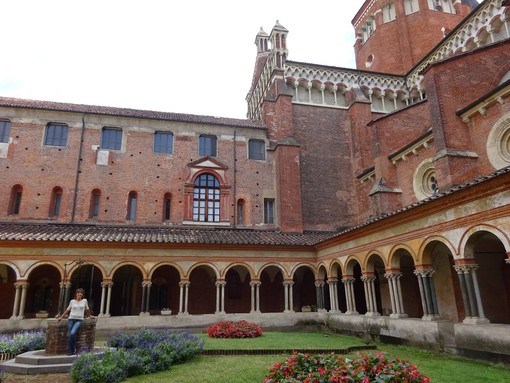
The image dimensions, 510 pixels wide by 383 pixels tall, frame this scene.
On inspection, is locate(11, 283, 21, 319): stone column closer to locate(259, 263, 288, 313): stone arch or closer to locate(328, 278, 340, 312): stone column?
locate(259, 263, 288, 313): stone arch

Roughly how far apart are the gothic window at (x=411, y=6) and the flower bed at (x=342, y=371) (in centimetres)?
3490

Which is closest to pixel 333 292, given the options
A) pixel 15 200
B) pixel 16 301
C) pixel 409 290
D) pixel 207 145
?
pixel 409 290

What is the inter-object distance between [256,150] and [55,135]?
44.0 ft

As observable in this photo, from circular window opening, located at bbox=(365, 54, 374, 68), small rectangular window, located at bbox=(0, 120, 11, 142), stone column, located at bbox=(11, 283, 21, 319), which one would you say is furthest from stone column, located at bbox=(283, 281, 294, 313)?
circular window opening, located at bbox=(365, 54, 374, 68)

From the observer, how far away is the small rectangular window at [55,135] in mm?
23875

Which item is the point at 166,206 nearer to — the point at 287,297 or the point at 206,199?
the point at 206,199

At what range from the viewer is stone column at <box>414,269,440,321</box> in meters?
12.9

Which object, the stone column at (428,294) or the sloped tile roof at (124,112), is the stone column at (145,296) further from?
the stone column at (428,294)

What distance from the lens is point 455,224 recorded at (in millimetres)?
11711

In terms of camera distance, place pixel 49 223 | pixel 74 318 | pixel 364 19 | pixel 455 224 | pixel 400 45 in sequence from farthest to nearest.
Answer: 1. pixel 364 19
2. pixel 400 45
3. pixel 49 223
4. pixel 455 224
5. pixel 74 318

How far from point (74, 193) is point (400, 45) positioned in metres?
29.1

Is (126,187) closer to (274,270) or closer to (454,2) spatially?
(274,270)

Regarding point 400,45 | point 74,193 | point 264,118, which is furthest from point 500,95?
point 74,193

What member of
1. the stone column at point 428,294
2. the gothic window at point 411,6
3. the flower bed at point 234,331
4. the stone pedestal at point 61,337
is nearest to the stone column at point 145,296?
the flower bed at point 234,331
